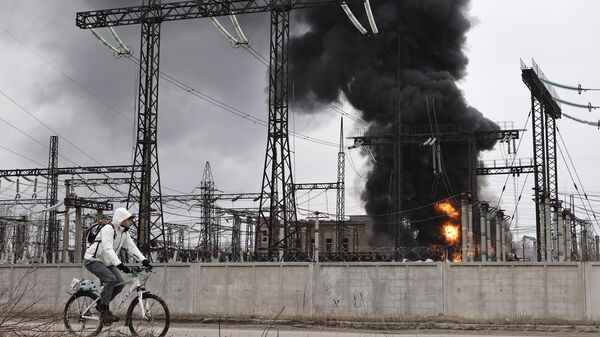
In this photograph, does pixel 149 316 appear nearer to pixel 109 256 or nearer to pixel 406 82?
pixel 109 256

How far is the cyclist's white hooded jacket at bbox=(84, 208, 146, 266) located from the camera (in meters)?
9.71

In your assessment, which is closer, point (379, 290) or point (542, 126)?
point (379, 290)

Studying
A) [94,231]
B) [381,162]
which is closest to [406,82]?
[381,162]

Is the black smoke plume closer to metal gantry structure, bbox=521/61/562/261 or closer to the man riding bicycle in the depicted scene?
metal gantry structure, bbox=521/61/562/261

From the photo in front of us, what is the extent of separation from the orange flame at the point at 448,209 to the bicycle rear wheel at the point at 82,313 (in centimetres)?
4904

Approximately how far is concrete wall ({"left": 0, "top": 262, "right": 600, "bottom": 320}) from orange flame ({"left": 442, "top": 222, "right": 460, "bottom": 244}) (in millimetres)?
35405

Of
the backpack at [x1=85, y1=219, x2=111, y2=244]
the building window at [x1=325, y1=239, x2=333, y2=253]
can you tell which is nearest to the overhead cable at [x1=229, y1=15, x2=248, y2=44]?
Answer: the backpack at [x1=85, y1=219, x2=111, y2=244]

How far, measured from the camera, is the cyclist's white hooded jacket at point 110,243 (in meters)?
9.71

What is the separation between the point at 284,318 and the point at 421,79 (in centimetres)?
4485

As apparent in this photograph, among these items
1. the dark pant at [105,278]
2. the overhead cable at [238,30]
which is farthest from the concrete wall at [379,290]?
the overhead cable at [238,30]

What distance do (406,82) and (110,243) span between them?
52739mm

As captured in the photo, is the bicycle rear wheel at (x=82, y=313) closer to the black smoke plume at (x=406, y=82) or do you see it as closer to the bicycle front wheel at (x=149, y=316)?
the bicycle front wheel at (x=149, y=316)

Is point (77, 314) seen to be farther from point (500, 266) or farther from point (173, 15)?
point (173, 15)

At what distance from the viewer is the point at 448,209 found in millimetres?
58156
